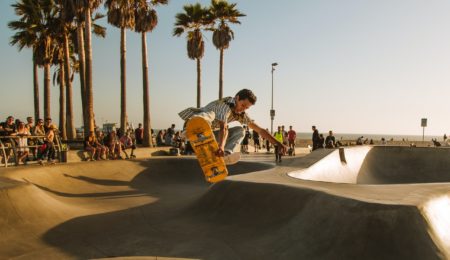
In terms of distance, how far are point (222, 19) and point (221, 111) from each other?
27802mm

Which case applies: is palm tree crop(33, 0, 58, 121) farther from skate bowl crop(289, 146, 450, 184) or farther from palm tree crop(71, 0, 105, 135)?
skate bowl crop(289, 146, 450, 184)

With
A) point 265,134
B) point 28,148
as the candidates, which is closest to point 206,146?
point 265,134

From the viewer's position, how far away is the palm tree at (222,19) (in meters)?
31.1

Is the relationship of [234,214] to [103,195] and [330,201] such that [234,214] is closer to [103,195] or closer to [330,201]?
[330,201]

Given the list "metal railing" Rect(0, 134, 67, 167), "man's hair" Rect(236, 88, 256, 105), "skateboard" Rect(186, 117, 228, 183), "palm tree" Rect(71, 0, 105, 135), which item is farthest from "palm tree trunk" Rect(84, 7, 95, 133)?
"man's hair" Rect(236, 88, 256, 105)

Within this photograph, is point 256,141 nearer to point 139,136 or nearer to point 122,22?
point 139,136

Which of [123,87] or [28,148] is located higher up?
[123,87]

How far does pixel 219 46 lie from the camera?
3167 cm

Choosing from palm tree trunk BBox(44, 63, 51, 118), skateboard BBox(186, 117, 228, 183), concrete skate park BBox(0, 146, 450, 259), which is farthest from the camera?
palm tree trunk BBox(44, 63, 51, 118)

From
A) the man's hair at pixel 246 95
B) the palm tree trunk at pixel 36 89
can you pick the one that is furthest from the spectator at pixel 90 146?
the palm tree trunk at pixel 36 89

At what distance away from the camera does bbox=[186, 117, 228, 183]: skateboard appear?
20.5 feet

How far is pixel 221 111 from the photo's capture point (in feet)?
18.6

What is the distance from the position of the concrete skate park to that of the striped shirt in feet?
4.21

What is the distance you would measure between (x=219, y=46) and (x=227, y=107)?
88.0 ft
